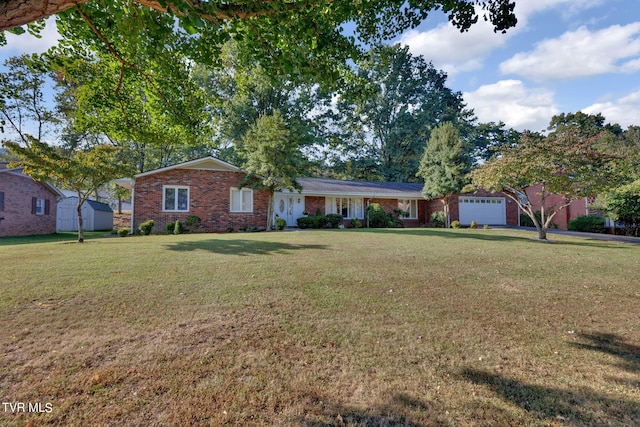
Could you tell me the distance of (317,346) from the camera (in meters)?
3.33

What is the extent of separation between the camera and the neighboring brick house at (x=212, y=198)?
17.0m

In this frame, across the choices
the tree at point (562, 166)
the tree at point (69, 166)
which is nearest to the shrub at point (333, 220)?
the tree at point (562, 166)

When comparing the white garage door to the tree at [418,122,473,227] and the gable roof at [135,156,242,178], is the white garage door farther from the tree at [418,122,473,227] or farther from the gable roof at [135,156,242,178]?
the gable roof at [135,156,242,178]

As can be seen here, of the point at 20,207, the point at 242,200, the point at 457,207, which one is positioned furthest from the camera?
the point at 457,207

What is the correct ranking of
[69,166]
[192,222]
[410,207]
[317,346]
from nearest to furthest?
1. [317,346]
2. [69,166]
3. [192,222]
4. [410,207]

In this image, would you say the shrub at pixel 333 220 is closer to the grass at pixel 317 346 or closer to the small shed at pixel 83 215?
the grass at pixel 317 346

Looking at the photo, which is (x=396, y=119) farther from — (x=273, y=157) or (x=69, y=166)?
(x=69, y=166)

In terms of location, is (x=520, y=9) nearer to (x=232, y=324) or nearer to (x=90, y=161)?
(x=232, y=324)

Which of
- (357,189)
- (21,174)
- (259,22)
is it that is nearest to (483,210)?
(357,189)

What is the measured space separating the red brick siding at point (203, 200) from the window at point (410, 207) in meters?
11.5

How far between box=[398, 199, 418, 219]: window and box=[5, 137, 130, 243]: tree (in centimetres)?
1911

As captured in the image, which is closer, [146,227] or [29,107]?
[146,227]

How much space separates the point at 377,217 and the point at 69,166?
1737 centimetres

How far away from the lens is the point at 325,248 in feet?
33.6
